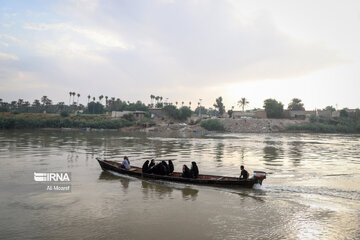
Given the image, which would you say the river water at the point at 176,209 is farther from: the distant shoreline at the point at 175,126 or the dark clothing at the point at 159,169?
the distant shoreline at the point at 175,126

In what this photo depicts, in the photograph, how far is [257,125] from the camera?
105062 millimetres

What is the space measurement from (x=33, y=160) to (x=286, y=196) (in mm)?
24126

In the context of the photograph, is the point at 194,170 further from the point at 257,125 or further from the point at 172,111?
the point at 172,111

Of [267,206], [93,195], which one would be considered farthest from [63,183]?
[267,206]

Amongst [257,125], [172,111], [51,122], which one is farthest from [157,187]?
[172,111]

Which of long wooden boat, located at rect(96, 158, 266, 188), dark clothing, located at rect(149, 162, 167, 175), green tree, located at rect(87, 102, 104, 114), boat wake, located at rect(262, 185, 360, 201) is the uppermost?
green tree, located at rect(87, 102, 104, 114)

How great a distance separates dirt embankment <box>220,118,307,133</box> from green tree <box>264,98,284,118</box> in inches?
208

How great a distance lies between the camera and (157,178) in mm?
19000

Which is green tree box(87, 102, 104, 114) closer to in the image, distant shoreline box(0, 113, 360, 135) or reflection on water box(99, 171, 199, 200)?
distant shoreline box(0, 113, 360, 135)

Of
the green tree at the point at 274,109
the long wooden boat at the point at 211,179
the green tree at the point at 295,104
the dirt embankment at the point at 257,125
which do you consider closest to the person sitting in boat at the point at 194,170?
the long wooden boat at the point at 211,179

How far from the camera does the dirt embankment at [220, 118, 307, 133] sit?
102875mm

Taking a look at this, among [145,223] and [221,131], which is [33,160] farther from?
[221,131]

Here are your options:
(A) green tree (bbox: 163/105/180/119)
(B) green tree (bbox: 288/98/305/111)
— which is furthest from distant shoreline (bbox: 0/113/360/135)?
(B) green tree (bbox: 288/98/305/111)

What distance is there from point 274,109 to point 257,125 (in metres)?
12.6
